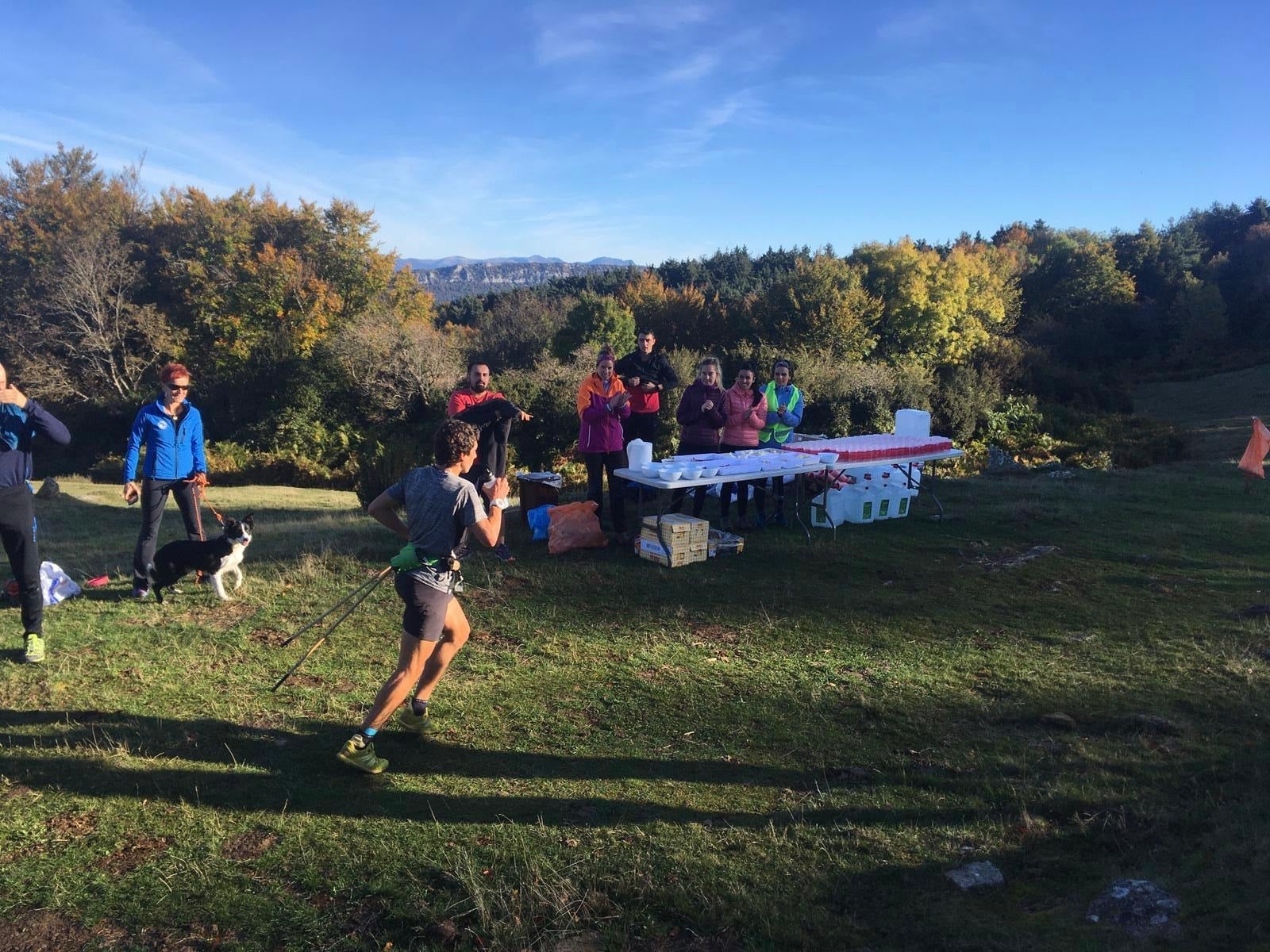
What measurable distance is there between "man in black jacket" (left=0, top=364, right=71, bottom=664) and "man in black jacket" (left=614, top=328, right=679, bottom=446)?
4.81 m

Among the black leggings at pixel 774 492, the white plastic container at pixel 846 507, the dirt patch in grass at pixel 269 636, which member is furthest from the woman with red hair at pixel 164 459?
the white plastic container at pixel 846 507

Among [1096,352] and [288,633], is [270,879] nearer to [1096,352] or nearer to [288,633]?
[288,633]

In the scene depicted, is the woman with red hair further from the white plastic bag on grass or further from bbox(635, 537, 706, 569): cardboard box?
bbox(635, 537, 706, 569): cardboard box

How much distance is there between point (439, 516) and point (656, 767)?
5.49 ft

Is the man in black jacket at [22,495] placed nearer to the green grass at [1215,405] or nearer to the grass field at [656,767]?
the grass field at [656,767]

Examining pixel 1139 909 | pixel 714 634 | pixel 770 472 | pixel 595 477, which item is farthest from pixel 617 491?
pixel 1139 909

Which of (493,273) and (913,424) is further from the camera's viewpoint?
(493,273)

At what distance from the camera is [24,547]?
487 cm

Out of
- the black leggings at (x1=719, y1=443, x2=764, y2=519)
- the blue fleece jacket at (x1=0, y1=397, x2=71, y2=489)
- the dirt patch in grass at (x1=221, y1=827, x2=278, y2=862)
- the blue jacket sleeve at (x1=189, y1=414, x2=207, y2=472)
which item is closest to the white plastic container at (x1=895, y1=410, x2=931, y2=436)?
the black leggings at (x1=719, y1=443, x2=764, y2=519)

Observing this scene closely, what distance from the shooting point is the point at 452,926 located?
2732mm

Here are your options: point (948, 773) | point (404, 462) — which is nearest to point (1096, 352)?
point (404, 462)

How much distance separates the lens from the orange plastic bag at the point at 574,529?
7.77 meters

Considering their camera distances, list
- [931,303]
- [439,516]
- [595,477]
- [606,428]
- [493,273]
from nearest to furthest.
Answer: [439,516], [606,428], [595,477], [931,303], [493,273]

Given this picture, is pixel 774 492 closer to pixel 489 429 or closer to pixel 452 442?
pixel 489 429
